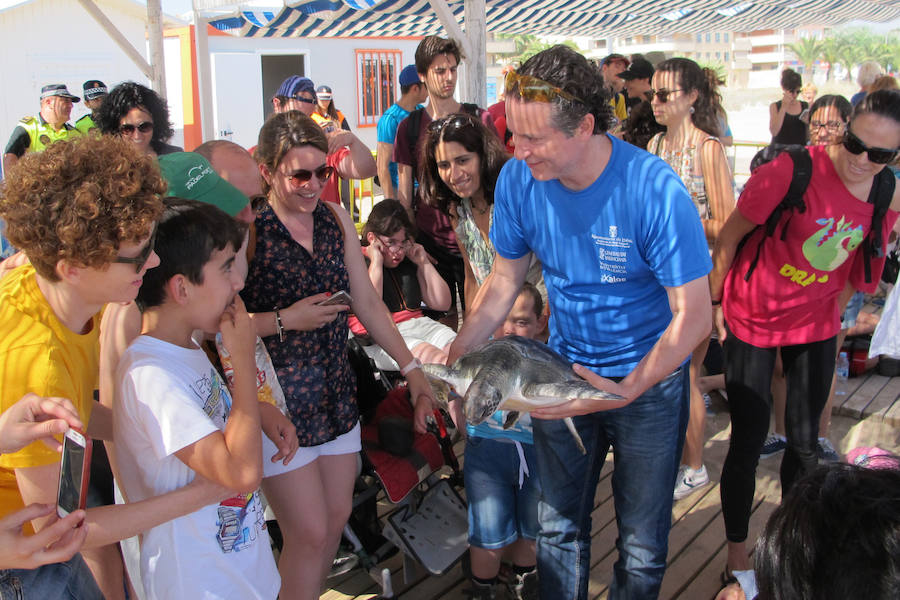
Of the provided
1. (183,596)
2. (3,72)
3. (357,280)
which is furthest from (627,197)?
(3,72)

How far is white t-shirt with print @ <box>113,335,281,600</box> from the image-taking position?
1.64 meters

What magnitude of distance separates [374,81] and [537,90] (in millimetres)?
16349

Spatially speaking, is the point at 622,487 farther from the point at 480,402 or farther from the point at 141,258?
the point at 141,258

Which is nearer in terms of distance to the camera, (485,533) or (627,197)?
(627,197)

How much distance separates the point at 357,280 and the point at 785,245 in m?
1.63

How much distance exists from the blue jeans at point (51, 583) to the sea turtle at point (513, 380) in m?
1.00

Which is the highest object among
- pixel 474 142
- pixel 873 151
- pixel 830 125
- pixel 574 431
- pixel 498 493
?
pixel 830 125

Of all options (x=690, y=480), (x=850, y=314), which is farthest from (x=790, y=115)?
(x=690, y=480)

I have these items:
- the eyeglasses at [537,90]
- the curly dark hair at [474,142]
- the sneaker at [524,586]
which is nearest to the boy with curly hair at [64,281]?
the eyeglasses at [537,90]

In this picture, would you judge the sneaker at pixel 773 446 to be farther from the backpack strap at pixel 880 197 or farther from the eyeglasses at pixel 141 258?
the eyeglasses at pixel 141 258

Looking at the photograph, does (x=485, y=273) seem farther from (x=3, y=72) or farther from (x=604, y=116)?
(x=3, y=72)

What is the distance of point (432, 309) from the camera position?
3648 mm

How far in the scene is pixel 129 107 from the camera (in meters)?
3.71

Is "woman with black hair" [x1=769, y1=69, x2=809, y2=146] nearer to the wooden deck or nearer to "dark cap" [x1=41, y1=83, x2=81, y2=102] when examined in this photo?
the wooden deck
